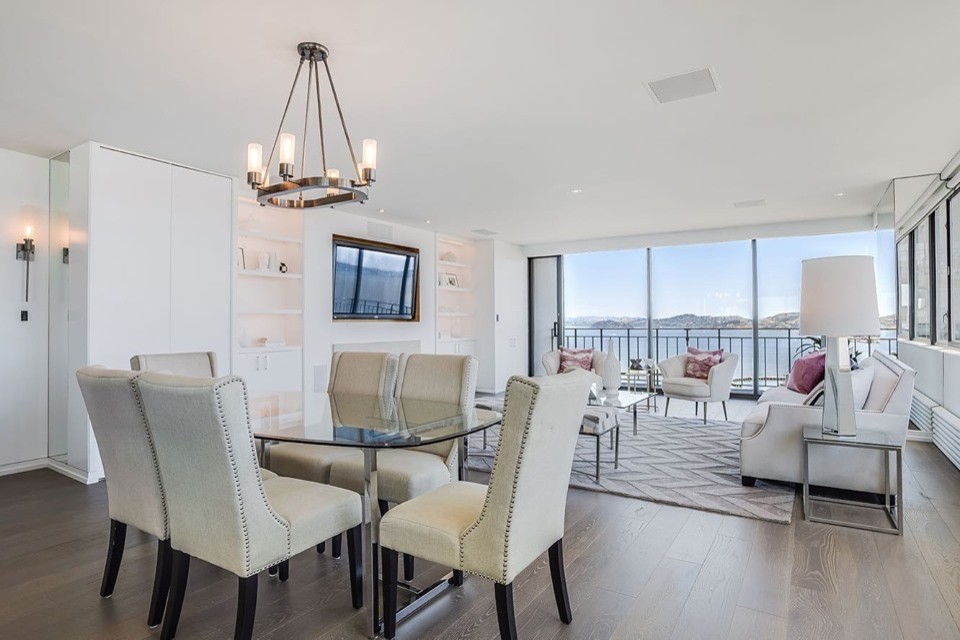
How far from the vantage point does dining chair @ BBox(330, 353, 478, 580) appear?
249 centimetres

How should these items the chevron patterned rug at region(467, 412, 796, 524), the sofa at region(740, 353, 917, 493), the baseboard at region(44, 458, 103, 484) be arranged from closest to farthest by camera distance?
1. the sofa at region(740, 353, 917, 493)
2. the chevron patterned rug at region(467, 412, 796, 524)
3. the baseboard at region(44, 458, 103, 484)

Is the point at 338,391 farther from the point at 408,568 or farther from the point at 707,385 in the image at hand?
the point at 707,385

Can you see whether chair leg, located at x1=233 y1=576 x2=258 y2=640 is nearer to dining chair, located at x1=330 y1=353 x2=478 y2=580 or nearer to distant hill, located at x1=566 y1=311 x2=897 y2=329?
dining chair, located at x1=330 y1=353 x2=478 y2=580

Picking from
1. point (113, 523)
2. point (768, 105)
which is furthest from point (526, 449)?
point (768, 105)

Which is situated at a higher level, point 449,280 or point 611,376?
point 449,280

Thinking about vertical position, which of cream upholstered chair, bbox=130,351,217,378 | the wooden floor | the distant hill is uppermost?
the distant hill

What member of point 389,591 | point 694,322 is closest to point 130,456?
point 389,591

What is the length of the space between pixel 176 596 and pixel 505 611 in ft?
3.73

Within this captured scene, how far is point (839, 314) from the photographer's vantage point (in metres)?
2.98

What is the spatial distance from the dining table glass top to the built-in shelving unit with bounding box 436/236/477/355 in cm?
495

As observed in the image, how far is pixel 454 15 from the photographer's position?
2.26m

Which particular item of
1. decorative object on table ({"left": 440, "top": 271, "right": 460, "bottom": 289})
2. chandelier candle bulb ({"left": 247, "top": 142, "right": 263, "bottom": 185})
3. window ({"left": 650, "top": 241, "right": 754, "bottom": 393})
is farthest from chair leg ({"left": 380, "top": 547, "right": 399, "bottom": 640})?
window ({"left": 650, "top": 241, "right": 754, "bottom": 393})

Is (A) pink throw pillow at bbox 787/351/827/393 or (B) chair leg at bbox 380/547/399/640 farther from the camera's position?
(A) pink throw pillow at bbox 787/351/827/393

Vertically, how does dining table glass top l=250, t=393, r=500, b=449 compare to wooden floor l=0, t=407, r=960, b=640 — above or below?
above
